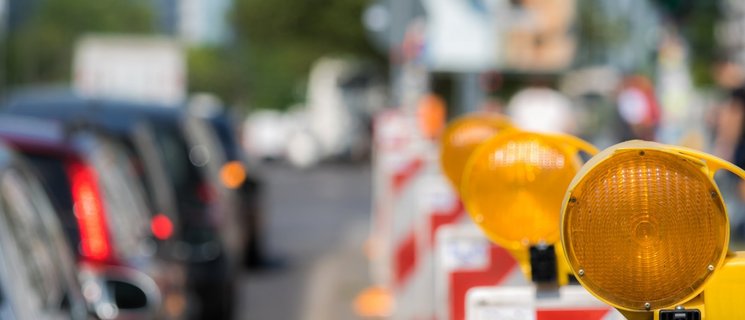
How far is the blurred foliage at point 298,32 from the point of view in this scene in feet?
267

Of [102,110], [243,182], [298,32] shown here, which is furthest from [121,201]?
[298,32]

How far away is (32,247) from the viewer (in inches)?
232

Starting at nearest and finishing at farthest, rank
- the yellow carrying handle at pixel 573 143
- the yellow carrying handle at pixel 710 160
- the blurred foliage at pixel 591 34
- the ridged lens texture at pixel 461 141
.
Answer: the yellow carrying handle at pixel 710 160
the yellow carrying handle at pixel 573 143
the ridged lens texture at pixel 461 141
the blurred foliage at pixel 591 34

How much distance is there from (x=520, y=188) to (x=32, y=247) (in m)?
1.95

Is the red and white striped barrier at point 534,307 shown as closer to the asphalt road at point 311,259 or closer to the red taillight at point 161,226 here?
the red taillight at point 161,226

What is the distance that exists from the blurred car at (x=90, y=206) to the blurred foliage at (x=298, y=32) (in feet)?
239

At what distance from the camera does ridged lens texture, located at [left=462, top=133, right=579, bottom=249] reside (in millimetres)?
4625

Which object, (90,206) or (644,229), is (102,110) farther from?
(644,229)

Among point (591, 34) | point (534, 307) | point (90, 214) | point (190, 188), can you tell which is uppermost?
→ point (591, 34)

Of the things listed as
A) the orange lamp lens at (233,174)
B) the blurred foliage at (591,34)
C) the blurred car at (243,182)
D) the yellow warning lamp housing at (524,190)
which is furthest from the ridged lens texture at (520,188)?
the blurred foliage at (591,34)

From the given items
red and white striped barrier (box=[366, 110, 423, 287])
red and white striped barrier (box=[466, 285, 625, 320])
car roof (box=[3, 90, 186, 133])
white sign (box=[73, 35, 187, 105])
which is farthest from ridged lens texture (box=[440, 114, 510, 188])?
white sign (box=[73, 35, 187, 105])

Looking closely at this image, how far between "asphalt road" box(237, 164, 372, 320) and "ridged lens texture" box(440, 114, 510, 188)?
701 cm

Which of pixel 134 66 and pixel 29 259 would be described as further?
pixel 134 66

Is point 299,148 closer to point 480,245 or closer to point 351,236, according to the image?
point 351,236
